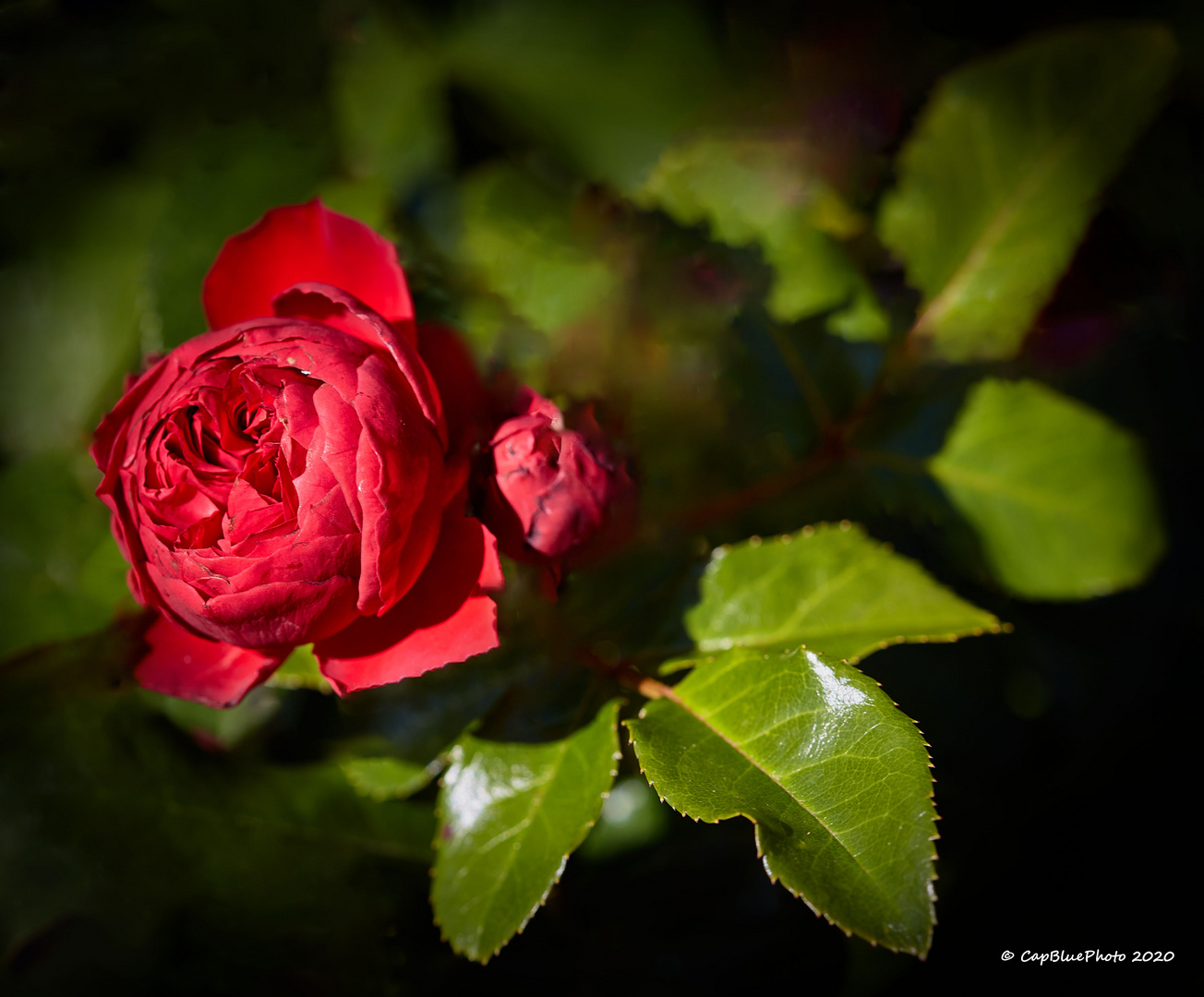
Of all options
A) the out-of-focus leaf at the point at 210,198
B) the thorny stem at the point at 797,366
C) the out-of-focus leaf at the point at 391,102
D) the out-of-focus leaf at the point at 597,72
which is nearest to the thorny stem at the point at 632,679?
the thorny stem at the point at 797,366

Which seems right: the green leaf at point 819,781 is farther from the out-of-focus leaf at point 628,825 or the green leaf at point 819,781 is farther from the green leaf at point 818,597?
the out-of-focus leaf at point 628,825

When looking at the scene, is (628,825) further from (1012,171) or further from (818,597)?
(1012,171)

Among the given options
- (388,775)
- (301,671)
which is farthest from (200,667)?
(388,775)

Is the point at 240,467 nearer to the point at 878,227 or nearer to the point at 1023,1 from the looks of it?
the point at 878,227

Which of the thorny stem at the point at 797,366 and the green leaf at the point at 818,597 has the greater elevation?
the thorny stem at the point at 797,366

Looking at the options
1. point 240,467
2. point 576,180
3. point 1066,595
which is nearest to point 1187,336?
point 1066,595
